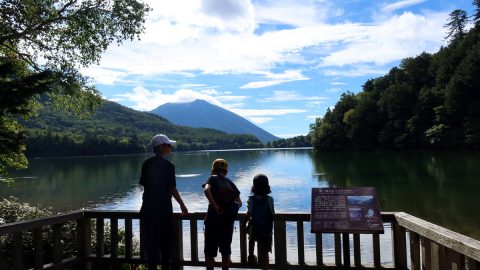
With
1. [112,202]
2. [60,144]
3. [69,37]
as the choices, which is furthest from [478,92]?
[60,144]

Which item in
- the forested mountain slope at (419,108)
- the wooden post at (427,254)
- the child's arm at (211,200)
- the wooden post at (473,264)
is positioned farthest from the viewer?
the forested mountain slope at (419,108)

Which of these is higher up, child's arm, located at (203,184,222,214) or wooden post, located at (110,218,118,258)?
child's arm, located at (203,184,222,214)

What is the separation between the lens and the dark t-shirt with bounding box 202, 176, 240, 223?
591cm

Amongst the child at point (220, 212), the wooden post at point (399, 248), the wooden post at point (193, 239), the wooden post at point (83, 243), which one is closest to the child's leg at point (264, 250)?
the child at point (220, 212)

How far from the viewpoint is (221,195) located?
5.92 m

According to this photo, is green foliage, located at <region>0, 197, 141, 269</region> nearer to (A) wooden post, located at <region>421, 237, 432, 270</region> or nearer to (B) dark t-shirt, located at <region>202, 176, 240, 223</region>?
(B) dark t-shirt, located at <region>202, 176, 240, 223</region>

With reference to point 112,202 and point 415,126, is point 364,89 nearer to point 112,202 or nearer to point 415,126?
point 415,126

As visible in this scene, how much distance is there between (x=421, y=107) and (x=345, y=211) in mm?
88447

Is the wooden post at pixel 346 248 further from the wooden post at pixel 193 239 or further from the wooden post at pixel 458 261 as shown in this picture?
the wooden post at pixel 193 239

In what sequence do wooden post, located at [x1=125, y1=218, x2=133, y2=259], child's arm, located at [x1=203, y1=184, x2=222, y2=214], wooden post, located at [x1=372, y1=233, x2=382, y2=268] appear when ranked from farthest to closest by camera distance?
wooden post, located at [x1=125, y1=218, x2=133, y2=259] → child's arm, located at [x1=203, y1=184, x2=222, y2=214] → wooden post, located at [x1=372, y1=233, x2=382, y2=268]

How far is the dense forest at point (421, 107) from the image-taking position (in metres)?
74.8

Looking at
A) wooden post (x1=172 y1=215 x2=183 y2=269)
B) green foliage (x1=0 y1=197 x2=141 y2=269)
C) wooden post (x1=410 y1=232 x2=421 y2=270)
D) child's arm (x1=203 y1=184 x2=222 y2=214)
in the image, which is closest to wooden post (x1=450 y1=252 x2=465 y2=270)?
wooden post (x1=410 y1=232 x2=421 y2=270)

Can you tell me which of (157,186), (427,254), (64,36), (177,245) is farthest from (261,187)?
(64,36)

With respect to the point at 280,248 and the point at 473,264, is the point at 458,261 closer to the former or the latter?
the point at 473,264
